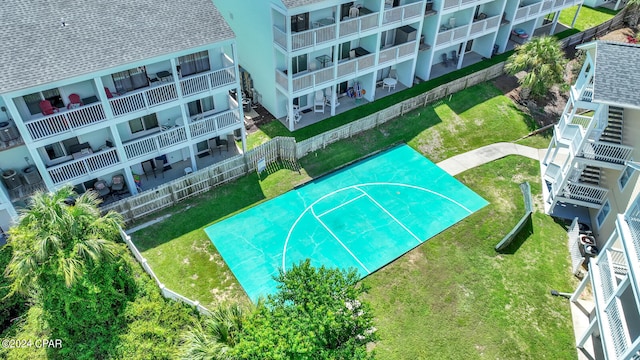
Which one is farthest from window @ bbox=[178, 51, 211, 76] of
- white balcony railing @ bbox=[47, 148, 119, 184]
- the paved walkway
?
the paved walkway

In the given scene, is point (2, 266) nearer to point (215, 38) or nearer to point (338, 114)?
point (215, 38)

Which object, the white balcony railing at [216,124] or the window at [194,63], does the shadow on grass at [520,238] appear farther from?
the window at [194,63]

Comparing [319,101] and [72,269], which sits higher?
[72,269]

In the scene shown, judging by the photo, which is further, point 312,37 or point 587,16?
point 587,16

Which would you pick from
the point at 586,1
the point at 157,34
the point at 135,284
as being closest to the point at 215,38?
the point at 157,34

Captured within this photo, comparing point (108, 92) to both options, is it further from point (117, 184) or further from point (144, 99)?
point (117, 184)

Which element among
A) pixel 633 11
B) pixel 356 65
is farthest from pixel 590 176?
pixel 633 11

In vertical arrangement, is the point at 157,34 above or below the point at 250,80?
above
